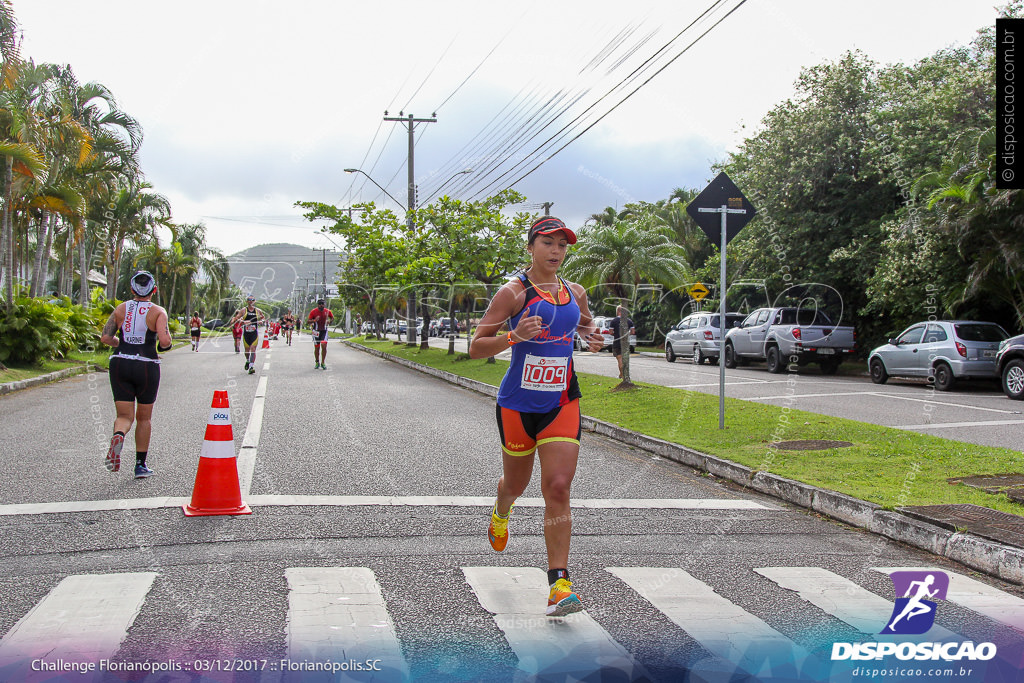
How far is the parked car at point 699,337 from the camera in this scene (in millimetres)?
26641

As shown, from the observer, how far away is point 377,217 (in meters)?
29.2

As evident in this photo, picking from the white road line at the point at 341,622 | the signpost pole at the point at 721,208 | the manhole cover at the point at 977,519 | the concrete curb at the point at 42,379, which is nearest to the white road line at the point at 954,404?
the signpost pole at the point at 721,208

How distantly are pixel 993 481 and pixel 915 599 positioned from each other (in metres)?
3.28

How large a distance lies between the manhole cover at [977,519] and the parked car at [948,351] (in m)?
12.1

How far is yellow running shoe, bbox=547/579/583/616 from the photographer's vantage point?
12.7 feet

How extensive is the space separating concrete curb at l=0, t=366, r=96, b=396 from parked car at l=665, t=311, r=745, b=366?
17833 millimetres

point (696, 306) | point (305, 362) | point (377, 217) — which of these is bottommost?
point (305, 362)

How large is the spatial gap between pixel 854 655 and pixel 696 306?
34.5 m

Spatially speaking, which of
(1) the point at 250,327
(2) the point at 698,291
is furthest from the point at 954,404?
(2) the point at 698,291

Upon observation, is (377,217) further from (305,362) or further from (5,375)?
(5,375)

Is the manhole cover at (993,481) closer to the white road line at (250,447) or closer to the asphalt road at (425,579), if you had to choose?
the asphalt road at (425,579)

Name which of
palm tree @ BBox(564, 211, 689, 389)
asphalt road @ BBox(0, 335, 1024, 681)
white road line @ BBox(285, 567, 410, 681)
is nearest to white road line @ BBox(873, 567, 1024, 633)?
asphalt road @ BBox(0, 335, 1024, 681)

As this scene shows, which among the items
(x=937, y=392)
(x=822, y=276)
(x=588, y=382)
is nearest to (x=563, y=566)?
(x=588, y=382)

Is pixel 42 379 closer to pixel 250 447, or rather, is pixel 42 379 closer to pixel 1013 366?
pixel 250 447
